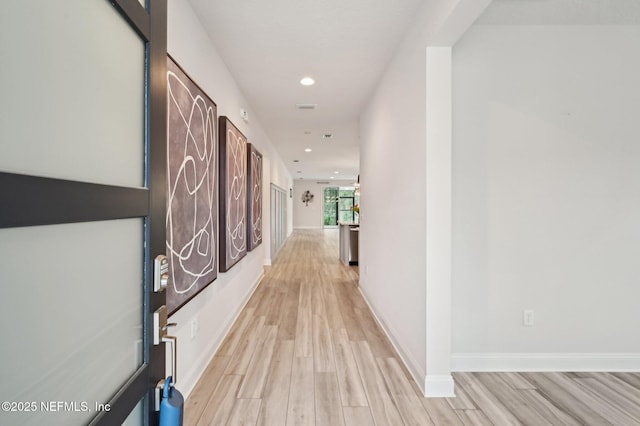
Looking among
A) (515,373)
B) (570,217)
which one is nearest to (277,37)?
(570,217)

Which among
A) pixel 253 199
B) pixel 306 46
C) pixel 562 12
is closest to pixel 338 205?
pixel 253 199

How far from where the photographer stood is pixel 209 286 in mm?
2375

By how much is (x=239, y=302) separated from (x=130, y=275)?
9.04 feet

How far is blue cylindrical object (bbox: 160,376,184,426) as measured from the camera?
81 centimetres

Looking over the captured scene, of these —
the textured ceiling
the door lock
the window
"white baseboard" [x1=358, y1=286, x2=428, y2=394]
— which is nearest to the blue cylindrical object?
the door lock

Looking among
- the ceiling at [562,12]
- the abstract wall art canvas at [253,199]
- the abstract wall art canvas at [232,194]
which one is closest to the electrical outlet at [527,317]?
the ceiling at [562,12]

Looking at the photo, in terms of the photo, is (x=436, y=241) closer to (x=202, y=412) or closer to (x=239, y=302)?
(x=202, y=412)

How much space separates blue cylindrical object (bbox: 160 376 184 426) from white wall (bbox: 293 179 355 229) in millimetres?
14183

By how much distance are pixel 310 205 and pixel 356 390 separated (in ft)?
43.3

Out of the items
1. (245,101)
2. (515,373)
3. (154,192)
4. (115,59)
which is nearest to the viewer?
(115,59)

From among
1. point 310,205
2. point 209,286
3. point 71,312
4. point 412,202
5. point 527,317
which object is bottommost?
point 527,317

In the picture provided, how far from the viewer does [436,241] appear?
6.32 feet

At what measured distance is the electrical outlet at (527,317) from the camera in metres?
2.23

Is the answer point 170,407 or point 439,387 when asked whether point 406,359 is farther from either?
point 170,407
